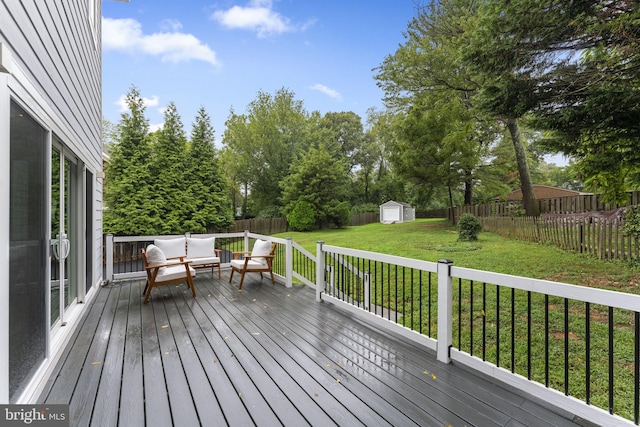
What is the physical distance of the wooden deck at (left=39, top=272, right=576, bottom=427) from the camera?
1888 millimetres

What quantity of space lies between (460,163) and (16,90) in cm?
1484

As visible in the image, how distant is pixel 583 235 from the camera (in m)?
6.85

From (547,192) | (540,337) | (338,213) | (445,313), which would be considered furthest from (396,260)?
(547,192)

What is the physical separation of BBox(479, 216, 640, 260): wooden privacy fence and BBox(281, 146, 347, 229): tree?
1066cm

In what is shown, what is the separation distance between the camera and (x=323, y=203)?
61.5 ft

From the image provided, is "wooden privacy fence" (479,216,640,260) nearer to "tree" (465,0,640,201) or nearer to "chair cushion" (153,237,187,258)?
"tree" (465,0,640,201)

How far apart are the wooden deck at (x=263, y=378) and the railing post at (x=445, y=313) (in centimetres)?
11

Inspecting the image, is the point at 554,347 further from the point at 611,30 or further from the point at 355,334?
the point at 611,30

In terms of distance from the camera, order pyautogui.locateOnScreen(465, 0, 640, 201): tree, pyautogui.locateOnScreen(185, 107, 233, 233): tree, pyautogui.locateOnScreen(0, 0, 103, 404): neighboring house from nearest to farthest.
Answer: pyautogui.locateOnScreen(0, 0, 103, 404): neighboring house < pyautogui.locateOnScreen(465, 0, 640, 201): tree < pyautogui.locateOnScreen(185, 107, 233, 233): tree

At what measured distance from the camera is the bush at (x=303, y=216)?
17906 millimetres

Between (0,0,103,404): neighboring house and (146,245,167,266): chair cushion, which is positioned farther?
(146,245,167,266): chair cushion

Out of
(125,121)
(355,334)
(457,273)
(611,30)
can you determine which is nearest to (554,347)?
(457,273)

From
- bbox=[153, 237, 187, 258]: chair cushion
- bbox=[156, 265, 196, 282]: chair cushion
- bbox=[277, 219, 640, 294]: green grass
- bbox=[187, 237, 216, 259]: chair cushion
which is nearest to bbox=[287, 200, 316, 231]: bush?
bbox=[277, 219, 640, 294]: green grass

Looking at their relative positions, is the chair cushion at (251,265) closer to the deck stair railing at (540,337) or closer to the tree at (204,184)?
the deck stair railing at (540,337)
